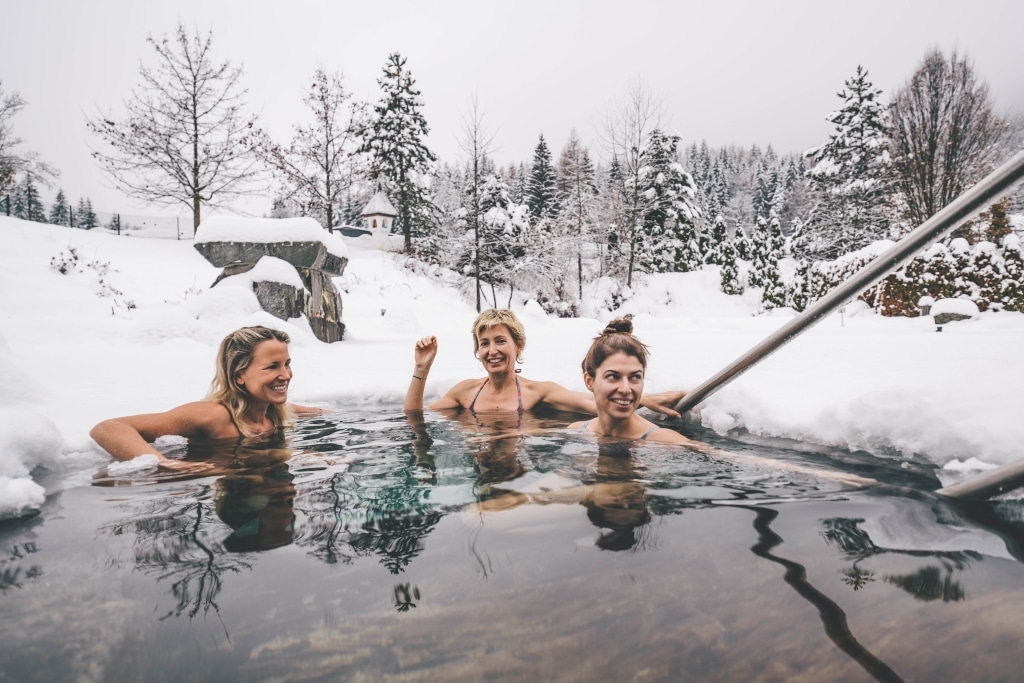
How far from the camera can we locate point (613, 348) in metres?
2.71

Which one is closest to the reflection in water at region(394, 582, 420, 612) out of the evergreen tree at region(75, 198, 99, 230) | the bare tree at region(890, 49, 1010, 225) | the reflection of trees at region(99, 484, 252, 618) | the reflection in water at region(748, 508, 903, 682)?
the reflection of trees at region(99, 484, 252, 618)

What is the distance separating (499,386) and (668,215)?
77.0ft

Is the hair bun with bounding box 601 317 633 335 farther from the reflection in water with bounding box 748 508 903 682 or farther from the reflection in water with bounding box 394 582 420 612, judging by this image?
the reflection in water with bounding box 394 582 420 612

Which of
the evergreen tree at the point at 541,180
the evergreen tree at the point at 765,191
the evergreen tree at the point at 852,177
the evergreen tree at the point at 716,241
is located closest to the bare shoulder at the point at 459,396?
the evergreen tree at the point at 852,177

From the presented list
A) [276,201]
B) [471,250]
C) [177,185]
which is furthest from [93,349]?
[276,201]

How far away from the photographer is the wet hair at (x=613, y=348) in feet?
8.84

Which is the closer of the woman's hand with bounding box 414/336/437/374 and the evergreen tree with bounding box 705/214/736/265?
the woman's hand with bounding box 414/336/437/374

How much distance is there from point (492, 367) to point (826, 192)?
77.4ft

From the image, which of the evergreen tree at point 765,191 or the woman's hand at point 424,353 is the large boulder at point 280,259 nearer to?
the woman's hand at point 424,353

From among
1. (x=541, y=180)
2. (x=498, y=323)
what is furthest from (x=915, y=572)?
(x=541, y=180)

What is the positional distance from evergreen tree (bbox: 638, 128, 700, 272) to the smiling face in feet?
73.1

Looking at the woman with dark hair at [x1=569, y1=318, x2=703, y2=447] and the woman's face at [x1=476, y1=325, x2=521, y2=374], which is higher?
the woman's face at [x1=476, y1=325, x2=521, y2=374]

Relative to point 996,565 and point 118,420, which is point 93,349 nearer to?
point 118,420

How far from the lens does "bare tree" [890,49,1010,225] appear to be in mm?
12984
